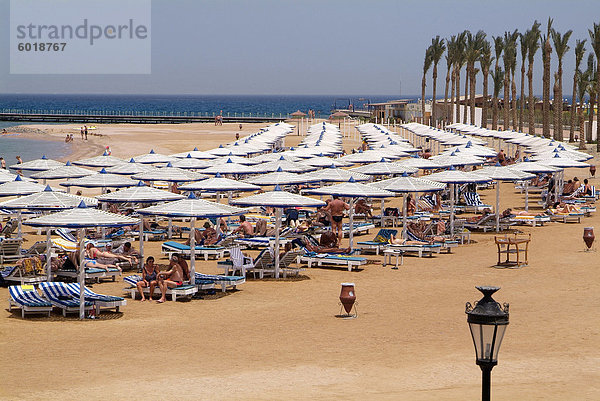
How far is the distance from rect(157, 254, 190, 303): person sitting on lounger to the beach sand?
1.54 feet

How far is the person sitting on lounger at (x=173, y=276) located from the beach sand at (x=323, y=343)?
47 cm

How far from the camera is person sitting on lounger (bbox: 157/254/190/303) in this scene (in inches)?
606

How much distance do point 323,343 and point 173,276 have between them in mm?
4490

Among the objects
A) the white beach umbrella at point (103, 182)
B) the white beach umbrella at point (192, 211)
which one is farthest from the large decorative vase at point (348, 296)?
the white beach umbrella at point (103, 182)

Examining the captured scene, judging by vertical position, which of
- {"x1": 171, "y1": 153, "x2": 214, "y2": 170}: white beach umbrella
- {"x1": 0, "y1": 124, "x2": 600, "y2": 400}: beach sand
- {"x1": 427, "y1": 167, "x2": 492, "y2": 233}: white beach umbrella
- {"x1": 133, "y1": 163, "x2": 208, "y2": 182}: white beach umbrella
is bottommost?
{"x1": 0, "y1": 124, "x2": 600, "y2": 400}: beach sand

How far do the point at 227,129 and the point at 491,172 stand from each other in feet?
232

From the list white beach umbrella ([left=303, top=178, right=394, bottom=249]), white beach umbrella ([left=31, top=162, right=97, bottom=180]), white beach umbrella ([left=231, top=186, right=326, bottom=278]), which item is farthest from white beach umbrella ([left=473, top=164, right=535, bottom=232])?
white beach umbrella ([left=31, top=162, right=97, bottom=180])

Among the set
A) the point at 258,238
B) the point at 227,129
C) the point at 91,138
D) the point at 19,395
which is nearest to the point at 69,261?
the point at 258,238

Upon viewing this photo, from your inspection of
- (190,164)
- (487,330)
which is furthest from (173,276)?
(190,164)

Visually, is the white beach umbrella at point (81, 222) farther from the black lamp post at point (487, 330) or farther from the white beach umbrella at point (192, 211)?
the black lamp post at point (487, 330)

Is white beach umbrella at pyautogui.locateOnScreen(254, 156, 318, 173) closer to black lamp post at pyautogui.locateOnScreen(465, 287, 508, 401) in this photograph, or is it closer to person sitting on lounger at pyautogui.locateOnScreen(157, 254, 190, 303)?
person sitting on lounger at pyautogui.locateOnScreen(157, 254, 190, 303)

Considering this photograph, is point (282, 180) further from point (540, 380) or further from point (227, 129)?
point (227, 129)

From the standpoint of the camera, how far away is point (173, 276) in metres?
15.7

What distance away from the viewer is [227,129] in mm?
93250
